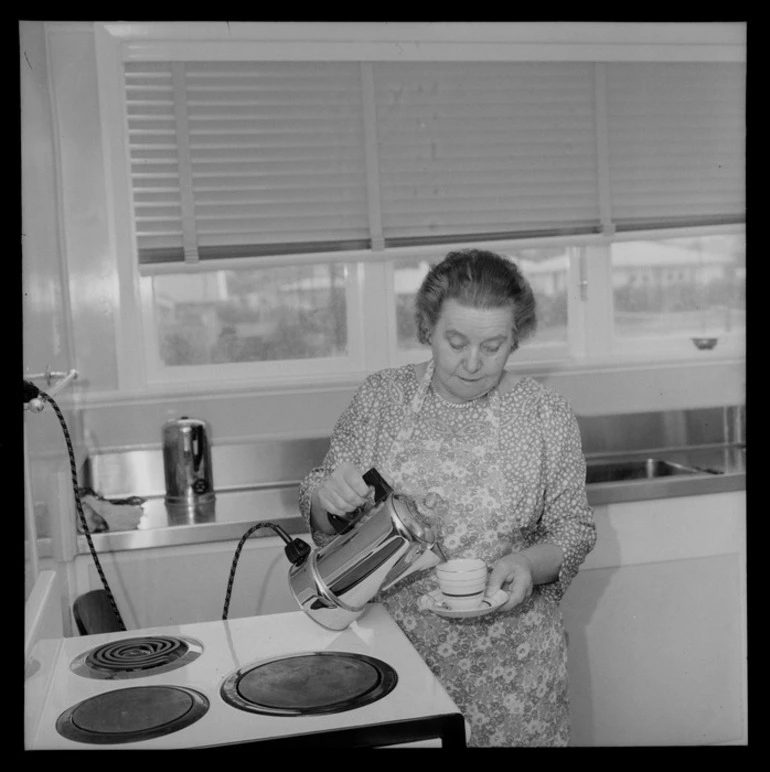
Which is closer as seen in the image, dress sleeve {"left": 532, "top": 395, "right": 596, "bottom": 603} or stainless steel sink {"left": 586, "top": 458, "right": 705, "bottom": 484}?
dress sleeve {"left": 532, "top": 395, "right": 596, "bottom": 603}

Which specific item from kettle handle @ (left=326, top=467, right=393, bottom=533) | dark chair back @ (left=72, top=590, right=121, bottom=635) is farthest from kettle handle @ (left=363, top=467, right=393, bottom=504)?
dark chair back @ (left=72, top=590, right=121, bottom=635)

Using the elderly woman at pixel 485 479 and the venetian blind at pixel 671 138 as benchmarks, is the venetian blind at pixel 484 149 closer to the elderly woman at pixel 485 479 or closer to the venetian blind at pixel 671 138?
the venetian blind at pixel 671 138

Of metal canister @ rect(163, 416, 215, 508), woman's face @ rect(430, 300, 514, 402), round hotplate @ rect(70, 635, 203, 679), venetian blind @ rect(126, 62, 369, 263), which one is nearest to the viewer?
round hotplate @ rect(70, 635, 203, 679)

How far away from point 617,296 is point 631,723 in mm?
1193

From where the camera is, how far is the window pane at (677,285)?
2.82 metres

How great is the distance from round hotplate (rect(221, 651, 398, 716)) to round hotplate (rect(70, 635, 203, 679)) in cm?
10

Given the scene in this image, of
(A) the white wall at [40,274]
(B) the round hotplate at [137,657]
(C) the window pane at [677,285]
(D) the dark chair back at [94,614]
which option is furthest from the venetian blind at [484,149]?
(B) the round hotplate at [137,657]

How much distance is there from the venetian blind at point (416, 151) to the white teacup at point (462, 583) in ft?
4.60

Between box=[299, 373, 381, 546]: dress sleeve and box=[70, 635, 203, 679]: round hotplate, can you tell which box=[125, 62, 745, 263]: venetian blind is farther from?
box=[70, 635, 203, 679]: round hotplate

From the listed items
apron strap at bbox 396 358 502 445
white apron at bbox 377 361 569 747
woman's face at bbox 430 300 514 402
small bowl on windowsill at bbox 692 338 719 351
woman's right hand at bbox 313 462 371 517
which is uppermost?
woman's face at bbox 430 300 514 402

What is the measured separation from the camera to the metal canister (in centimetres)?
234

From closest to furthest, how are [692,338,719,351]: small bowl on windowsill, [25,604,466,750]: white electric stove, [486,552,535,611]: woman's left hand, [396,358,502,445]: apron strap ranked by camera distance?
[25,604,466,750]: white electric stove → [486,552,535,611]: woman's left hand → [396,358,502,445]: apron strap → [692,338,719,351]: small bowl on windowsill

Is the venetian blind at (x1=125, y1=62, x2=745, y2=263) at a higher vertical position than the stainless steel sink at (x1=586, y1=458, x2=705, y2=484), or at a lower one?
higher
